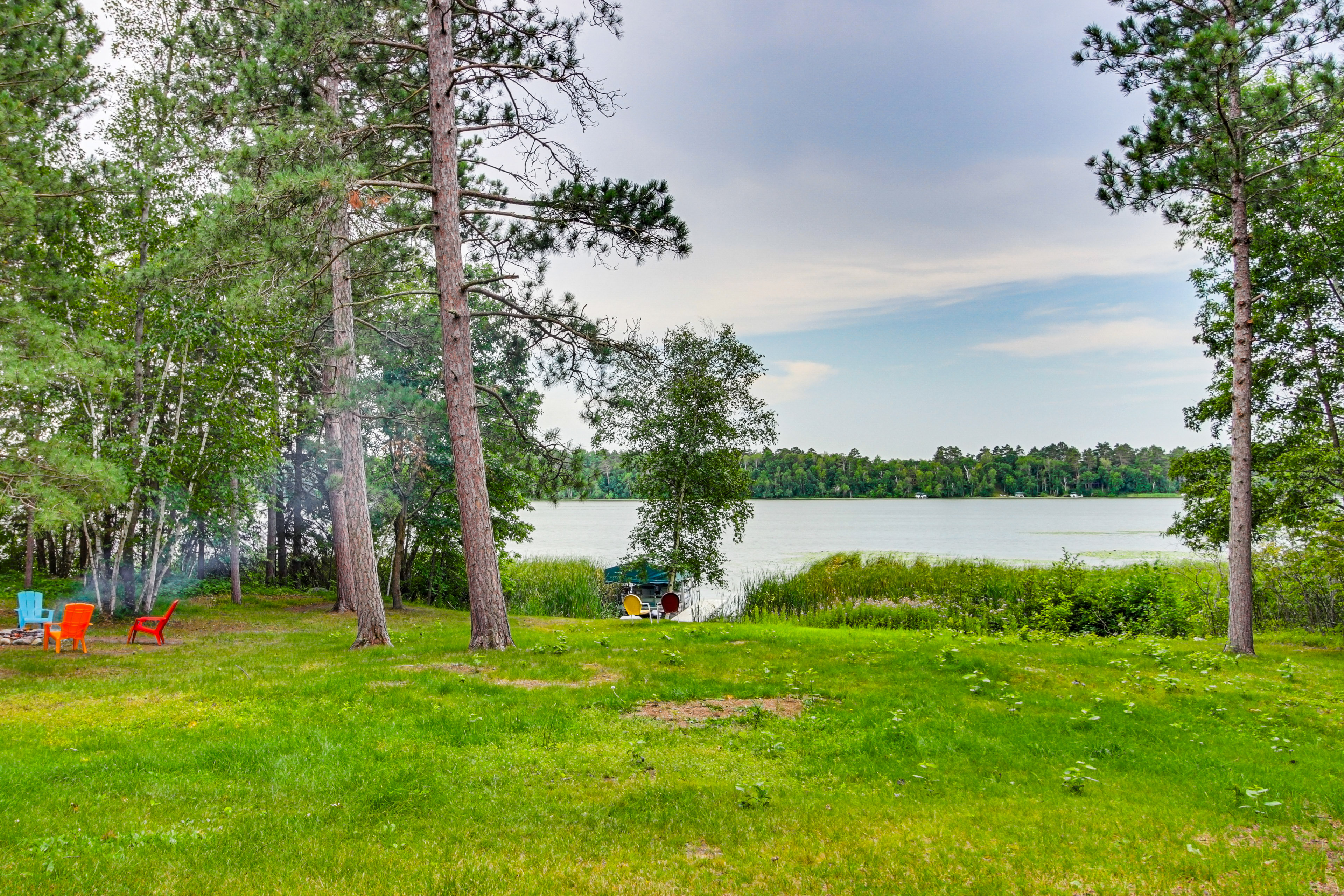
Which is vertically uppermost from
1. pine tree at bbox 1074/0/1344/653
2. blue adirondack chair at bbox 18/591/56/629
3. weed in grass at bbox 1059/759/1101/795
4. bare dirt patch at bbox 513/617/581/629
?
pine tree at bbox 1074/0/1344/653

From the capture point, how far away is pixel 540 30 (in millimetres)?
10656

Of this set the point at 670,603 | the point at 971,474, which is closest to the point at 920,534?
the point at 670,603

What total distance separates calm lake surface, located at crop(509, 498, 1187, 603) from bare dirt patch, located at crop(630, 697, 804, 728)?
628 cm

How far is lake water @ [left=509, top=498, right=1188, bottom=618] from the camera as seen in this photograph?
104 feet

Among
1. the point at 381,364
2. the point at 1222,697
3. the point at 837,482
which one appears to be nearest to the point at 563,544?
the point at 381,364

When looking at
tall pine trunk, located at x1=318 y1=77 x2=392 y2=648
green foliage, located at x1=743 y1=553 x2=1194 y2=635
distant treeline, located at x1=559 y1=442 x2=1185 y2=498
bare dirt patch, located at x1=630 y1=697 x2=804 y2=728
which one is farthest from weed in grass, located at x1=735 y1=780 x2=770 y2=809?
distant treeline, located at x1=559 y1=442 x2=1185 y2=498

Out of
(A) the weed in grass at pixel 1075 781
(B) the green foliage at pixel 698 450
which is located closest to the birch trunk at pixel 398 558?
(B) the green foliage at pixel 698 450

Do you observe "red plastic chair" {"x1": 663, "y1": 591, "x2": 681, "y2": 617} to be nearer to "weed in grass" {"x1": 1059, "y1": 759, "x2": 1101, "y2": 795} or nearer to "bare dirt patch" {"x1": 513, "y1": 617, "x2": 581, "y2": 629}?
"bare dirt patch" {"x1": 513, "y1": 617, "x2": 581, "y2": 629}

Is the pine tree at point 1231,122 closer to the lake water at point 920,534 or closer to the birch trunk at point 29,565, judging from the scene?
the lake water at point 920,534

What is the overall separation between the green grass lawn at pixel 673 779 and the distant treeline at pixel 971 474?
7987 cm

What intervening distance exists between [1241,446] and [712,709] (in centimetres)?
954

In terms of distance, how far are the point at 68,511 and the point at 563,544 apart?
122 ft

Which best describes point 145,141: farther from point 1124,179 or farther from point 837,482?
point 837,482

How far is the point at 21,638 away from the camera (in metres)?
11.4
